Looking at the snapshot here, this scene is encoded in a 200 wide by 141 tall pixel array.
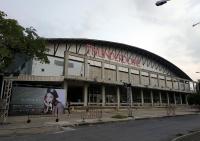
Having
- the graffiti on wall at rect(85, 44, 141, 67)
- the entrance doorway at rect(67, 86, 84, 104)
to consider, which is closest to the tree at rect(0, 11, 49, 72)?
the entrance doorway at rect(67, 86, 84, 104)

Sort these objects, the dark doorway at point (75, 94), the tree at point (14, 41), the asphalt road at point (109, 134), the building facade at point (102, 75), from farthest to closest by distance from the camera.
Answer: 1. the dark doorway at point (75, 94)
2. the building facade at point (102, 75)
3. the tree at point (14, 41)
4. the asphalt road at point (109, 134)

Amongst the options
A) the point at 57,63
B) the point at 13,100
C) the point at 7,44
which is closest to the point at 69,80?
the point at 57,63

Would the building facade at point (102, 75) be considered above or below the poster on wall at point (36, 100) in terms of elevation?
above

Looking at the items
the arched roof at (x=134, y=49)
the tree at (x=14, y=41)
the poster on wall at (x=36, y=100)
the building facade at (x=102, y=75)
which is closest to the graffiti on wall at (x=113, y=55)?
the building facade at (x=102, y=75)

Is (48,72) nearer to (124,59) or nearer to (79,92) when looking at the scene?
(79,92)

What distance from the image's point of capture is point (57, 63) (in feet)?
161

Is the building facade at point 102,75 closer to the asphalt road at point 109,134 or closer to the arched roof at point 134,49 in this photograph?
the arched roof at point 134,49

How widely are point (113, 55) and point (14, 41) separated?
154 feet

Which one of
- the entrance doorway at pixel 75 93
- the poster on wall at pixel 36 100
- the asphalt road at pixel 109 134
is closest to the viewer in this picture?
the asphalt road at pixel 109 134

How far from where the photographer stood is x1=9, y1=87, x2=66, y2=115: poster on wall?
25.3 meters

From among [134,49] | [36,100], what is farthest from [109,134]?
[134,49]

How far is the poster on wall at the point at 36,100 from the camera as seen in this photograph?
25.3 metres

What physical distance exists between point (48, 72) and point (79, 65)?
577 cm

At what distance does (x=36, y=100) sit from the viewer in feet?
88.7
